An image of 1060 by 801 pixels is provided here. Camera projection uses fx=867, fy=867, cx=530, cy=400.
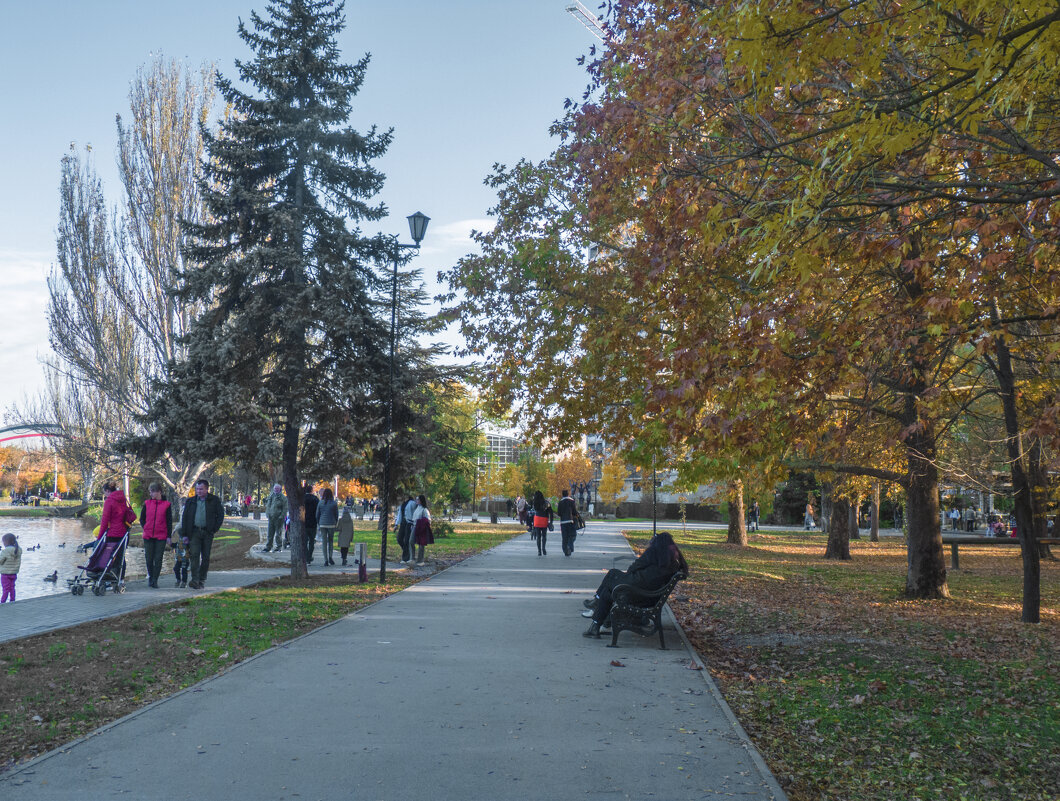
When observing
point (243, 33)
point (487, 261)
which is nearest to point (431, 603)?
point (487, 261)

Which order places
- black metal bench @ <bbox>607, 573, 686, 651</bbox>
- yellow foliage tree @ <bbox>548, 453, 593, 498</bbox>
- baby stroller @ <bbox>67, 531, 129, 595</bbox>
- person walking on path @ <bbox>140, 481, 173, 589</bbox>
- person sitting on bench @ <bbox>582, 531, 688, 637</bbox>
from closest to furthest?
black metal bench @ <bbox>607, 573, 686, 651</bbox>
person sitting on bench @ <bbox>582, 531, 688, 637</bbox>
baby stroller @ <bbox>67, 531, 129, 595</bbox>
person walking on path @ <bbox>140, 481, 173, 589</bbox>
yellow foliage tree @ <bbox>548, 453, 593, 498</bbox>

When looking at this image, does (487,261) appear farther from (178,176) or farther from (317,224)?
(178,176)

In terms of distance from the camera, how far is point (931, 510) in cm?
1555

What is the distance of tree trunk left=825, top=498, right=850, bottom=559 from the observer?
2830cm

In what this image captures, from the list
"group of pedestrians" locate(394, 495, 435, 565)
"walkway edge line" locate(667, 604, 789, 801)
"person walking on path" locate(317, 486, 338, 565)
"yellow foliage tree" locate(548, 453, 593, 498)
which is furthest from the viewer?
"yellow foliage tree" locate(548, 453, 593, 498)

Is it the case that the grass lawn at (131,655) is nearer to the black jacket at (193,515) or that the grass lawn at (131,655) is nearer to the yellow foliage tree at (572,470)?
the black jacket at (193,515)

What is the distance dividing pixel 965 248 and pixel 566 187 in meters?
8.53

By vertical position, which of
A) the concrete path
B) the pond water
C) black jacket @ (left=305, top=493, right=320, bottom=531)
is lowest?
the pond water

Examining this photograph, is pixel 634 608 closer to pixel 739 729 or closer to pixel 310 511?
pixel 739 729

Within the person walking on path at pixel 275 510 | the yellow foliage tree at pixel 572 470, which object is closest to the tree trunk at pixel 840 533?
the person walking on path at pixel 275 510

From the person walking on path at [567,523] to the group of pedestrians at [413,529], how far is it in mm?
5178

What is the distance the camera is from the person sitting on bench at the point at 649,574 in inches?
410

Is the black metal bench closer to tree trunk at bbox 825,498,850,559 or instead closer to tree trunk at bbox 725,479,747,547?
tree trunk at bbox 825,498,850,559

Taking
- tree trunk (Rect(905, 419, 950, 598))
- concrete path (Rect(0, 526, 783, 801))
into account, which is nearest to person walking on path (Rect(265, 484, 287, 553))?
concrete path (Rect(0, 526, 783, 801))
